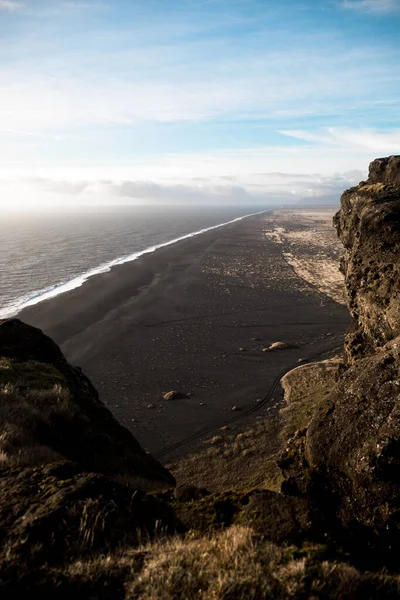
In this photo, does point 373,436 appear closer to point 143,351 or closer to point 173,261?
point 143,351

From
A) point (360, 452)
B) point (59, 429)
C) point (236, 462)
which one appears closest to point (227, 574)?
point (360, 452)

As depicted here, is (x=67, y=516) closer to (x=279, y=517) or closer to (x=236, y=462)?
(x=279, y=517)

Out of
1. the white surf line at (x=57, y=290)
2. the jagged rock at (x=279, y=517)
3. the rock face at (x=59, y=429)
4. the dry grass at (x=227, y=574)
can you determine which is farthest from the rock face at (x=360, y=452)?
the white surf line at (x=57, y=290)

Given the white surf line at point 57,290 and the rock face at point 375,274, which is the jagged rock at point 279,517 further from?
the white surf line at point 57,290

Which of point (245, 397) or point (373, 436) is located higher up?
point (373, 436)

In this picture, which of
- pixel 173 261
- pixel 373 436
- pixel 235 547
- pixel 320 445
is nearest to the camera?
pixel 235 547

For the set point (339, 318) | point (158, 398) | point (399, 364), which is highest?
point (399, 364)

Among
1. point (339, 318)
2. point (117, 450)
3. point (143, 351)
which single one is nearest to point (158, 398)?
point (143, 351)
